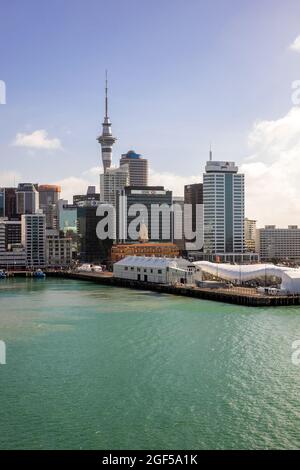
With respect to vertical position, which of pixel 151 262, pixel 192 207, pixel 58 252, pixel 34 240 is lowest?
pixel 151 262

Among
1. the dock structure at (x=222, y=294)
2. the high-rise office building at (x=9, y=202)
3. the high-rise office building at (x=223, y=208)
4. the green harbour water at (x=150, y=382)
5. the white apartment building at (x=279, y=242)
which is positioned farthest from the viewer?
the high-rise office building at (x=9, y=202)

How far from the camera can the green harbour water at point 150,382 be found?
15.0m

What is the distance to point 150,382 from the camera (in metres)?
19.5

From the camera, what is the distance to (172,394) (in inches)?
715

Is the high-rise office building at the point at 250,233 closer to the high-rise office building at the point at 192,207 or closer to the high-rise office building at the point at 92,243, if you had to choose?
the high-rise office building at the point at 192,207

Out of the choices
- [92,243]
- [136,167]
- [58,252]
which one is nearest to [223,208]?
[92,243]

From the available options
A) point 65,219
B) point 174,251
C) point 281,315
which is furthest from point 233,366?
point 65,219

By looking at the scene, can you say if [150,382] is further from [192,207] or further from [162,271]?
[192,207]

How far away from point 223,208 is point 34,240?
32284 millimetres

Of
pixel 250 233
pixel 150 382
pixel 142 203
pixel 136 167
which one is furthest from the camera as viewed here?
pixel 136 167

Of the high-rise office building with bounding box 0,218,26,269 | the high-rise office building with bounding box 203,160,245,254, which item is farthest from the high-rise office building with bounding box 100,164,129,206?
the high-rise office building with bounding box 203,160,245,254

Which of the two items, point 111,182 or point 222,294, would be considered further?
point 111,182

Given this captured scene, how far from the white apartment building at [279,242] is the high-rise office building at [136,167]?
46.9 m

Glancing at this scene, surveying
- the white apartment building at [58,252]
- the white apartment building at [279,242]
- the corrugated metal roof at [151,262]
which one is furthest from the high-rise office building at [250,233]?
the corrugated metal roof at [151,262]
